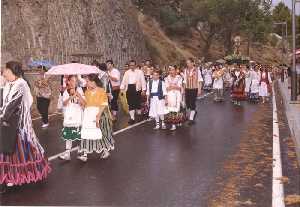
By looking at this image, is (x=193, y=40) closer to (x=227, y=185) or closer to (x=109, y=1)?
(x=109, y=1)

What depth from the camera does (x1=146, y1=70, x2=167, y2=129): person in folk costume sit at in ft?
48.9

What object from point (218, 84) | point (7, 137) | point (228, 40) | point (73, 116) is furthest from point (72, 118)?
point (228, 40)

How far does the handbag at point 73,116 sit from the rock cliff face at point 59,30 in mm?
17689

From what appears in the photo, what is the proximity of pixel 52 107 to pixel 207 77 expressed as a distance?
636 inches

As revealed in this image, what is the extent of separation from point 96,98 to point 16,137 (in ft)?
8.29

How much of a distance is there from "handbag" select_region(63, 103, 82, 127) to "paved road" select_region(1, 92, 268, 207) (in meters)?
0.64

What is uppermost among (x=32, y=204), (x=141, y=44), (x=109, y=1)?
(x=109, y=1)

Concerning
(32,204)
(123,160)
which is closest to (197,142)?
Answer: (123,160)

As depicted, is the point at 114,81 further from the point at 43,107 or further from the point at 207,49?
the point at 207,49

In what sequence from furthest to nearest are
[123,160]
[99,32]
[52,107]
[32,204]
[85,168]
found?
[99,32]
[52,107]
[123,160]
[85,168]
[32,204]

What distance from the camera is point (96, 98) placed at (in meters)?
9.83

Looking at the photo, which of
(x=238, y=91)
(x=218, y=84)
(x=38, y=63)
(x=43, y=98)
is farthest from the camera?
(x=38, y=63)

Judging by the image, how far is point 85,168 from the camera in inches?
362

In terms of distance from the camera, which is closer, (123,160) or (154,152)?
(123,160)
